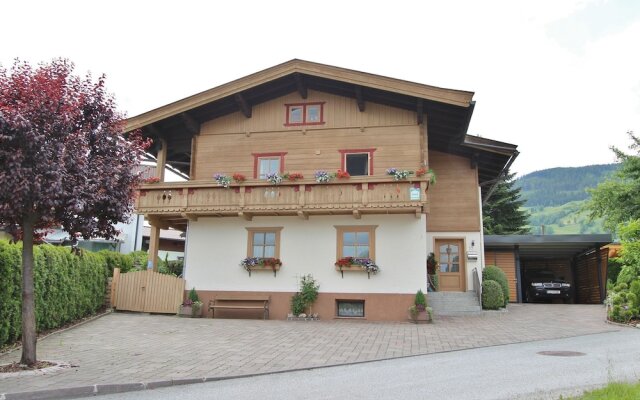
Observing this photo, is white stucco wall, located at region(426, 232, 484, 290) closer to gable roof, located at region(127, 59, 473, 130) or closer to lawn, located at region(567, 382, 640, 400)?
gable roof, located at region(127, 59, 473, 130)

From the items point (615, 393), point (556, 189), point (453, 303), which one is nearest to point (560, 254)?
point (453, 303)

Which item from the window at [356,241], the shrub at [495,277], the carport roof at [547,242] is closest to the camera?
the window at [356,241]

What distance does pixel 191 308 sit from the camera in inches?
695

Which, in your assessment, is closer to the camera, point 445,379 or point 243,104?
point 445,379

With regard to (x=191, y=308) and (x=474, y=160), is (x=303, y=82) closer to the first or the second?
(x=474, y=160)

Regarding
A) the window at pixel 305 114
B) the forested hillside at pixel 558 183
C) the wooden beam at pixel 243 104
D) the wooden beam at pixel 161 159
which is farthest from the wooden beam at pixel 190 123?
the forested hillside at pixel 558 183

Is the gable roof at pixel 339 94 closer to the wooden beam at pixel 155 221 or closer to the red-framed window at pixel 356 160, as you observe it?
the red-framed window at pixel 356 160

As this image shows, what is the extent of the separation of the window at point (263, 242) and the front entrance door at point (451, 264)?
20.4 feet

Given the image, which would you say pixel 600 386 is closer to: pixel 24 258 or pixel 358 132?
pixel 24 258

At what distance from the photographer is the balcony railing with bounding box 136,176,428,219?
16.6 meters

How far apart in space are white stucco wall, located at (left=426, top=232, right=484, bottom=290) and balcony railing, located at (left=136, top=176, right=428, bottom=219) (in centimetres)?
370

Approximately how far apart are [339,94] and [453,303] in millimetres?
8235

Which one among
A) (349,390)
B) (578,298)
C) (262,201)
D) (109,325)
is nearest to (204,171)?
(262,201)

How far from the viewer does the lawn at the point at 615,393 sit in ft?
19.6
